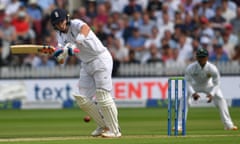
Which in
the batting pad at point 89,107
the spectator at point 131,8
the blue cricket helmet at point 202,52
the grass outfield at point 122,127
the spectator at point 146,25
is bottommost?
the grass outfield at point 122,127

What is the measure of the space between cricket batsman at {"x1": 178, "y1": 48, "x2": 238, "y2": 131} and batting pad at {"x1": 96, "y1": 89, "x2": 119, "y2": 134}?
6.23 feet

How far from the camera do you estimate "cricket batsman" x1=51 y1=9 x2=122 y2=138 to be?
9492 mm

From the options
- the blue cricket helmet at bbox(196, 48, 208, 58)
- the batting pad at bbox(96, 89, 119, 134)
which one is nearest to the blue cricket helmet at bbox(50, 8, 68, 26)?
the batting pad at bbox(96, 89, 119, 134)

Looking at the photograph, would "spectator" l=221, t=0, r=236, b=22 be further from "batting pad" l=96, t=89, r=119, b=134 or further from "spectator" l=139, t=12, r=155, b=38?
"batting pad" l=96, t=89, r=119, b=134

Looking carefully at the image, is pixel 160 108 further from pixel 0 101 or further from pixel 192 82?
pixel 192 82

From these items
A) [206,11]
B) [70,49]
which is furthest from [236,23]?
[70,49]

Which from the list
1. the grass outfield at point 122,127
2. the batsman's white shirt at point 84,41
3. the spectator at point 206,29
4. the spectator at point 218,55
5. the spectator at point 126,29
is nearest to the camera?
the grass outfield at point 122,127

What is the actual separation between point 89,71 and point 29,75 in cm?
783

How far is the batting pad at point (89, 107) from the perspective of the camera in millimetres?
9906

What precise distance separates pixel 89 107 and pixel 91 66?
0.53m

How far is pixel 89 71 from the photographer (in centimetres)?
978

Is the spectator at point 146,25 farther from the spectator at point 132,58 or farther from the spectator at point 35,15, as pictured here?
the spectator at point 35,15

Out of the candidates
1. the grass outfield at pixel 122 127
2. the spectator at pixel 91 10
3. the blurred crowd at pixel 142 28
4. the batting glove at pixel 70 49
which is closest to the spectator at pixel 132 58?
the blurred crowd at pixel 142 28

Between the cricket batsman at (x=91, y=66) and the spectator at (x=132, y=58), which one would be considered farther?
the spectator at (x=132, y=58)
